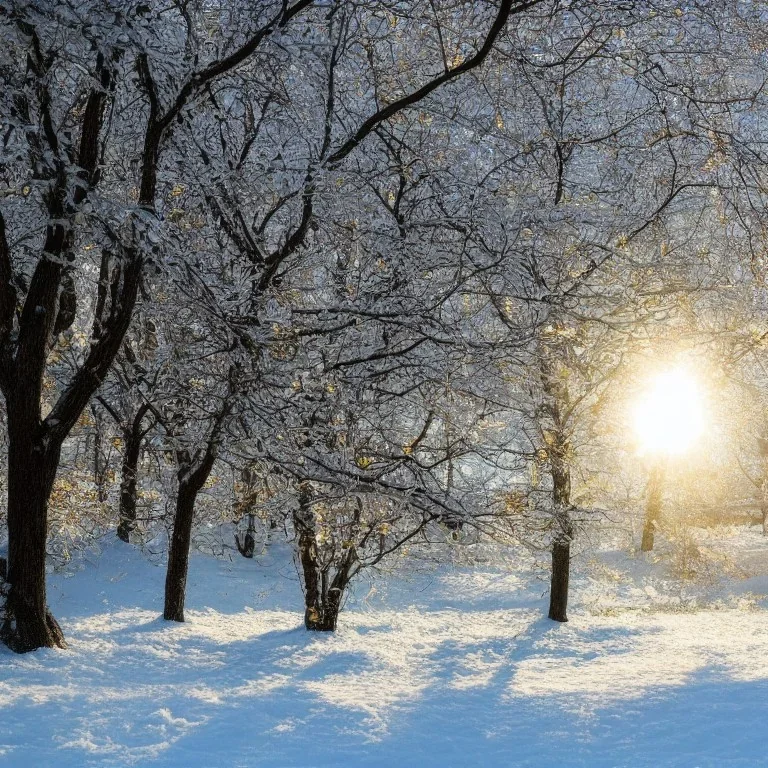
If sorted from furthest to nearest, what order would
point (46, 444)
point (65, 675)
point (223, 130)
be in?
point (223, 130)
point (46, 444)
point (65, 675)

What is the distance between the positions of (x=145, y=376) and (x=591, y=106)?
5867mm

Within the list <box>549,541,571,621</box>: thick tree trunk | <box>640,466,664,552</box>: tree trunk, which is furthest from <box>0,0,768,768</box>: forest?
<box>640,466,664,552</box>: tree trunk

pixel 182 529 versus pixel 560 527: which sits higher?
pixel 560 527

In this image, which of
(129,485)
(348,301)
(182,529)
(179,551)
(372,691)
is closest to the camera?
(372,691)

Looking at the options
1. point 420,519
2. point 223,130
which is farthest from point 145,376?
point 420,519

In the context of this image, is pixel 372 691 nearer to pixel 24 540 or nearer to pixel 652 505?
pixel 24 540

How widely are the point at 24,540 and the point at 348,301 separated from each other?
3324mm

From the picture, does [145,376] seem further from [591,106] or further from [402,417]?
[591,106]

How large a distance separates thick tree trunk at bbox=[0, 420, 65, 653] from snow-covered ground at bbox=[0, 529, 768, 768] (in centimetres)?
21

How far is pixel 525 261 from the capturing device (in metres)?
6.21

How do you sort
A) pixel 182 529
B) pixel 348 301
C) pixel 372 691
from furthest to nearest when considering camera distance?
pixel 182 529
pixel 348 301
pixel 372 691

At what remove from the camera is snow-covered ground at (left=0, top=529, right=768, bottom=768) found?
4.20 meters

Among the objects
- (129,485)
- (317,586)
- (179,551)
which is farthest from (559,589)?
(129,485)

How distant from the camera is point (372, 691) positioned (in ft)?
19.7
